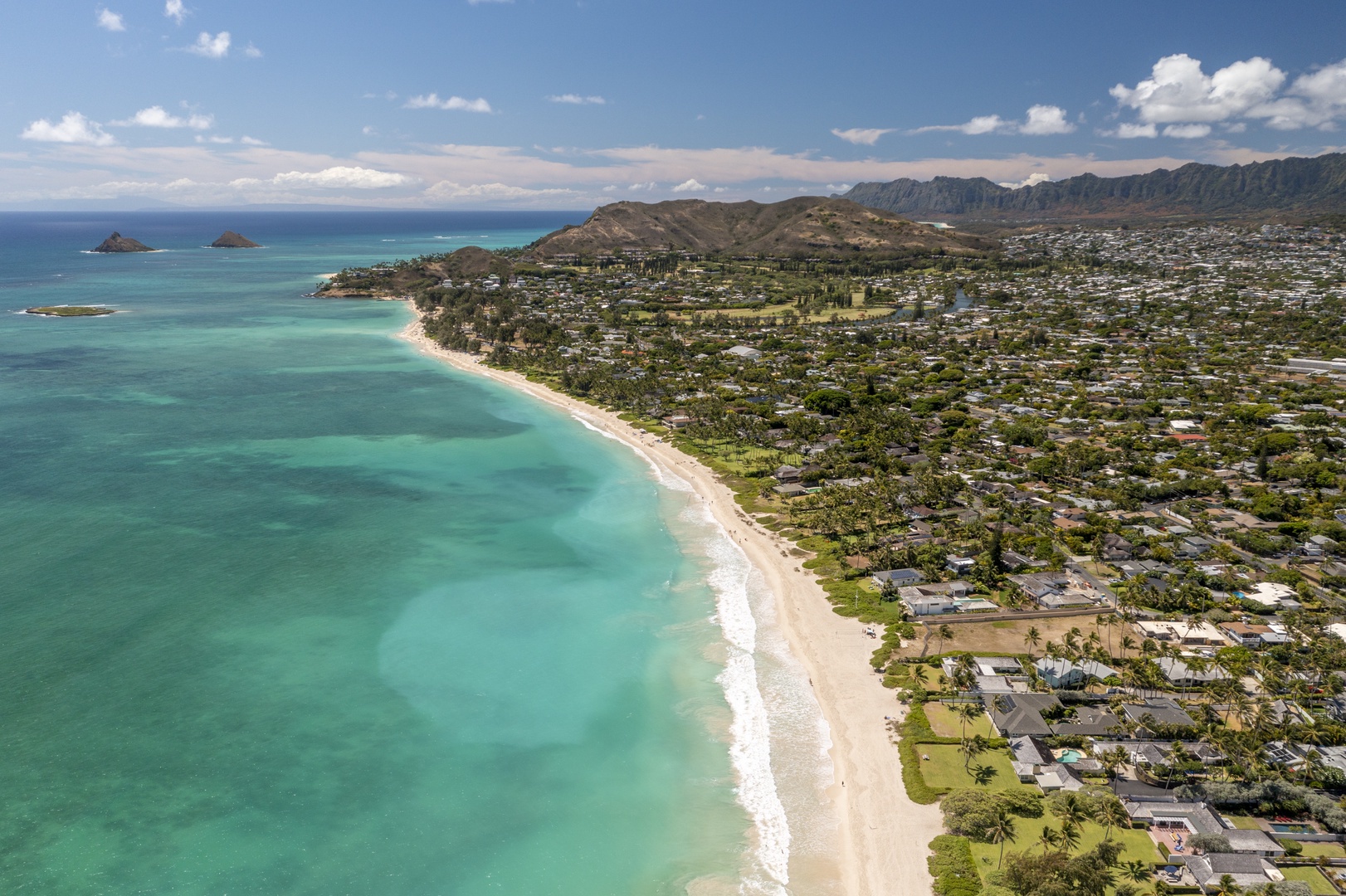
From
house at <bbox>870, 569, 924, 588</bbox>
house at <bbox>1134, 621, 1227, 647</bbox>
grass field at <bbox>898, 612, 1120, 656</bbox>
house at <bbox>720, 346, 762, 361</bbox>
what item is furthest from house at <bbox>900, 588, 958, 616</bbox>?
house at <bbox>720, 346, 762, 361</bbox>

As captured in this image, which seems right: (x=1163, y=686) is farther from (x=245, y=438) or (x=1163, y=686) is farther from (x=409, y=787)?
(x=245, y=438)

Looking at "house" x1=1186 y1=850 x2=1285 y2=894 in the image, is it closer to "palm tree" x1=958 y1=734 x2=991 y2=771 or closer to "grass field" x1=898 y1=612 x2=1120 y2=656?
"palm tree" x1=958 y1=734 x2=991 y2=771

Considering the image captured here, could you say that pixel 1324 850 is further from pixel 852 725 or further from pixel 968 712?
pixel 852 725

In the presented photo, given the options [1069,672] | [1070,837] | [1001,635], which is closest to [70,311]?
[1001,635]

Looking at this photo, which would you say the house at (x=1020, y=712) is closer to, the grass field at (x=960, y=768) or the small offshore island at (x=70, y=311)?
the grass field at (x=960, y=768)

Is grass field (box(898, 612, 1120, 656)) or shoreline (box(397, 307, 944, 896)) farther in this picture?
grass field (box(898, 612, 1120, 656))
